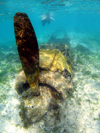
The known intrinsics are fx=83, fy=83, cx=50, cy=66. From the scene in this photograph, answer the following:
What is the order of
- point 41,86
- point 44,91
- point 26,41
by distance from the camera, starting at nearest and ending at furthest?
point 26,41 → point 44,91 → point 41,86

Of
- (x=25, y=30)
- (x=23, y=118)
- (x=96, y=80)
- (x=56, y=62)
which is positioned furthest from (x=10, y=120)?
(x=96, y=80)

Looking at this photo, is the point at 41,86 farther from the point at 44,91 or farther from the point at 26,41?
the point at 26,41

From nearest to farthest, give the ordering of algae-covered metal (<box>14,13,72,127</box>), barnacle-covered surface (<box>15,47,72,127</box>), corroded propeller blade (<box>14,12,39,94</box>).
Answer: corroded propeller blade (<box>14,12,39,94</box>), algae-covered metal (<box>14,13,72,127</box>), barnacle-covered surface (<box>15,47,72,127</box>)

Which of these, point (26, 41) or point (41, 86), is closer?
point (26, 41)

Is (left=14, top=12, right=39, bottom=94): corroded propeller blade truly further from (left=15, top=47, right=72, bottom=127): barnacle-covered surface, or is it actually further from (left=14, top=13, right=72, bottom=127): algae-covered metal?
(left=15, top=47, right=72, bottom=127): barnacle-covered surface

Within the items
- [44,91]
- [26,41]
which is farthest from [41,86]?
[26,41]

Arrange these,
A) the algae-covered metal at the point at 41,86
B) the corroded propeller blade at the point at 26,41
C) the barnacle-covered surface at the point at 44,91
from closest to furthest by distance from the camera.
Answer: the corroded propeller blade at the point at 26,41 < the algae-covered metal at the point at 41,86 < the barnacle-covered surface at the point at 44,91

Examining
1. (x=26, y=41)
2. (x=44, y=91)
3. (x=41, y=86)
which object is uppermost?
(x=26, y=41)

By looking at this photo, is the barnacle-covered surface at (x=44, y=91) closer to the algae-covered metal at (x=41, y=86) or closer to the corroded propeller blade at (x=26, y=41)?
the algae-covered metal at (x=41, y=86)

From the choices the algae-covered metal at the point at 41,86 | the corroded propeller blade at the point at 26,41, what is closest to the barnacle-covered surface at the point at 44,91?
the algae-covered metal at the point at 41,86

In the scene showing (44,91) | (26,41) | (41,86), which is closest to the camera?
(26,41)

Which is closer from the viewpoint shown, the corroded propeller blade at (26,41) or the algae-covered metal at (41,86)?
the corroded propeller blade at (26,41)

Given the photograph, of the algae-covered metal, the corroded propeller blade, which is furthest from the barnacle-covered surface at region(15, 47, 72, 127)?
the corroded propeller blade

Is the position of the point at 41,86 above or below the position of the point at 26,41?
below
